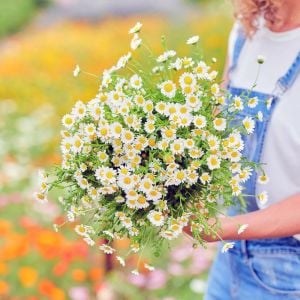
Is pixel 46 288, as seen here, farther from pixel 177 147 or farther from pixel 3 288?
pixel 177 147

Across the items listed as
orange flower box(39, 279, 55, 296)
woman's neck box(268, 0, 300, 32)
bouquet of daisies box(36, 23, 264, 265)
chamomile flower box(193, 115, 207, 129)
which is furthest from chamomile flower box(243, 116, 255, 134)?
orange flower box(39, 279, 55, 296)

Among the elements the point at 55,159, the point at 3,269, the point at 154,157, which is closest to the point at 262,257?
the point at 154,157

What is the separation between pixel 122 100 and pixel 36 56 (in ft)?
22.3

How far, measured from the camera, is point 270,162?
6.56 feet

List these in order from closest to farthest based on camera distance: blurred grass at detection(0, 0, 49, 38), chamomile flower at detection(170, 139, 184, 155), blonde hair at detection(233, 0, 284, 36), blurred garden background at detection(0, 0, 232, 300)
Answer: chamomile flower at detection(170, 139, 184, 155) < blonde hair at detection(233, 0, 284, 36) < blurred garden background at detection(0, 0, 232, 300) < blurred grass at detection(0, 0, 49, 38)

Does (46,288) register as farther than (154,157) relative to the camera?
Yes

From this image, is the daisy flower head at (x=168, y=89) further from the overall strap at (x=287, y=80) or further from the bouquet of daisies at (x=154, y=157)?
the overall strap at (x=287, y=80)

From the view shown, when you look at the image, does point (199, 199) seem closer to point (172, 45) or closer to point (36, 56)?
point (172, 45)

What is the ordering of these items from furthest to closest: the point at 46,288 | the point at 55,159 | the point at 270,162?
1. the point at 55,159
2. the point at 46,288
3. the point at 270,162

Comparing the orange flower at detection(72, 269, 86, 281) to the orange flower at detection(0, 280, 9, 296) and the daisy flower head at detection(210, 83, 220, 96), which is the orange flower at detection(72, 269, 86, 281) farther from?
the daisy flower head at detection(210, 83, 220, 96)

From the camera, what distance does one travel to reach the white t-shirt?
1.94m

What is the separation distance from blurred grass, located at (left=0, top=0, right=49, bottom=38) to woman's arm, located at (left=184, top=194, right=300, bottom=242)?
1068 cm

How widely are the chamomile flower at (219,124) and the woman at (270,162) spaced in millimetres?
156

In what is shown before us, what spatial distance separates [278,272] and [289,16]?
64 centimetres
